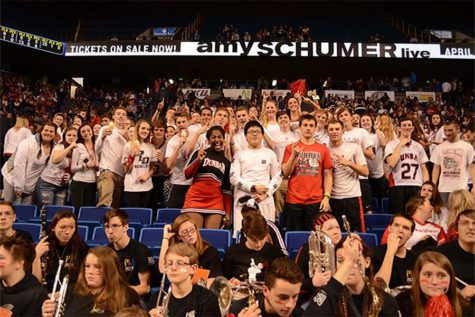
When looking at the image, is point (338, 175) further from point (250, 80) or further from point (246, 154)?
point (250, 80)

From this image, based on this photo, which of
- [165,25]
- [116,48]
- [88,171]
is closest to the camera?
[88,171]

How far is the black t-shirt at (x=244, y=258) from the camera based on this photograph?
3822 mm

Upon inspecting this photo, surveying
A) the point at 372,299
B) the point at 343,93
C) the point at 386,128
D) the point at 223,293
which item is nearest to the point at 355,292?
the point at 372,299

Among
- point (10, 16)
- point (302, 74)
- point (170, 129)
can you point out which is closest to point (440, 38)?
point (302, 74)

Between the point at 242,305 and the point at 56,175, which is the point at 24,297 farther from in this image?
the point at 56,175

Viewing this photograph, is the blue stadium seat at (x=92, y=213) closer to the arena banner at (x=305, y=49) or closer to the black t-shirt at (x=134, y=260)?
the black t-shirt at (x=134, y=260)

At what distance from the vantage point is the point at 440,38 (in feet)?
68.0

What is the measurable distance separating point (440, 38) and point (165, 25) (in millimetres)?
13109

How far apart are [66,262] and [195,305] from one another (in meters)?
1.59

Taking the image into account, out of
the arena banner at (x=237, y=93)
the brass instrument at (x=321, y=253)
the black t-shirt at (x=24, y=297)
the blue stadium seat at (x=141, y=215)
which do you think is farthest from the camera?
the arena banner at (x=237, y=93)

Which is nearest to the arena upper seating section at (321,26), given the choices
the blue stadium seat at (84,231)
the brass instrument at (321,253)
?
the blue stadium seat at (84,231)

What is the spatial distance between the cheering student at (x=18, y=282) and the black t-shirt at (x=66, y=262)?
0.54 m

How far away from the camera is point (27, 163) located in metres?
6.10

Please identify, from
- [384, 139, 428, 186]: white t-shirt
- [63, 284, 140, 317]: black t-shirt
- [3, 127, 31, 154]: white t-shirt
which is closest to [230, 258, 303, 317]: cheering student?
[63, 284, 140, 317]: black t-shirt
